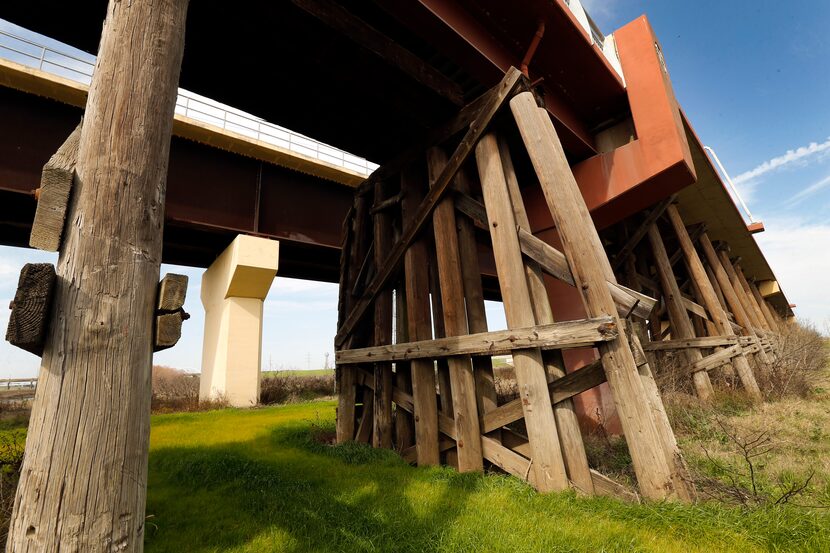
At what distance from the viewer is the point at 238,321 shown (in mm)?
9984

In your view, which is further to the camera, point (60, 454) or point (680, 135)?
point (680, 135)

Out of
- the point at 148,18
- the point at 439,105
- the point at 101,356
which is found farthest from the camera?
the point at 439,105

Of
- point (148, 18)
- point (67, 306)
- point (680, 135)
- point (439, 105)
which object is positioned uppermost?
point (439, 105)

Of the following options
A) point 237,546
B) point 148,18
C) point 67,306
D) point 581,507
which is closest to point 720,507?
point 581,507

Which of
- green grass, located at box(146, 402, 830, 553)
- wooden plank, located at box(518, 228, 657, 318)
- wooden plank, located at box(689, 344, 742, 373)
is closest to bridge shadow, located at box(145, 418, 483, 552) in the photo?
green grass, located at box(146, 402, 830, 553)

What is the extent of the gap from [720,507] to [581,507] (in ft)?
2.89

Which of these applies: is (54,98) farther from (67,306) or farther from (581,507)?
(581,507)

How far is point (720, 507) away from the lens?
8.34 feet

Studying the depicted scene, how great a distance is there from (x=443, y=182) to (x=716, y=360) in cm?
709

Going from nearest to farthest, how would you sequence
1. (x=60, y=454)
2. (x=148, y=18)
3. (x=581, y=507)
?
1. (x=60, y=454)
2. (x=148, y=18)
3. (x=581, y=507)

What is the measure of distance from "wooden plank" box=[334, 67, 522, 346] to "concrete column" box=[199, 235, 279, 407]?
199 inches

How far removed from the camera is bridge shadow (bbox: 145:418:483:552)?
2.45m

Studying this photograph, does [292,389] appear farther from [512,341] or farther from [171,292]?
[171,292]

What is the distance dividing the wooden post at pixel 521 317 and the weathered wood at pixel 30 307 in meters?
3.09
